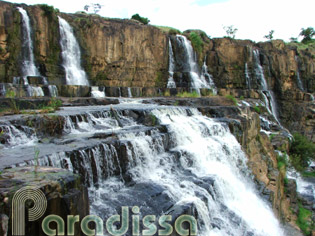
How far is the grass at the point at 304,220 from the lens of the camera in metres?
8.11

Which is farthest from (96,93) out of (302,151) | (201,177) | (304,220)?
(302,151)

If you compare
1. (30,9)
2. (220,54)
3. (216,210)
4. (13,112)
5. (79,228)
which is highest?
(30,9)

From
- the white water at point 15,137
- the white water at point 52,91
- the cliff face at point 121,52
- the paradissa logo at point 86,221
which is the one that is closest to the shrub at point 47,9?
the cliff face at point 121,52

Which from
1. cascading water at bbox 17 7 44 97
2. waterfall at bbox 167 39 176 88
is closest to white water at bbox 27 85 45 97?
cascading water at bbox 17 7 44 97

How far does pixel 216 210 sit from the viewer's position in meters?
5.52

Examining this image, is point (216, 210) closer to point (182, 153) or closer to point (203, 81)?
point (182, 153)

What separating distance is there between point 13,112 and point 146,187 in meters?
4.81

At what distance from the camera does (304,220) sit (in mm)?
8773

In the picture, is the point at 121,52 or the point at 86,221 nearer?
the point at 86,221

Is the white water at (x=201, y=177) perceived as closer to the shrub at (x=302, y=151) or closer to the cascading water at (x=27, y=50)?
the shrub at (x=302, y=151)

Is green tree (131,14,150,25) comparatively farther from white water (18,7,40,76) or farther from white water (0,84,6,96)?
white water (0,84,6,96)

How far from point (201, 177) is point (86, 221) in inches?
138

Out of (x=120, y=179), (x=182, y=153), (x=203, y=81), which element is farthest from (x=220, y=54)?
(x=120, y=179)

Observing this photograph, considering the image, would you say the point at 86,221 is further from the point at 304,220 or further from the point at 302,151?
the point at 302,151
